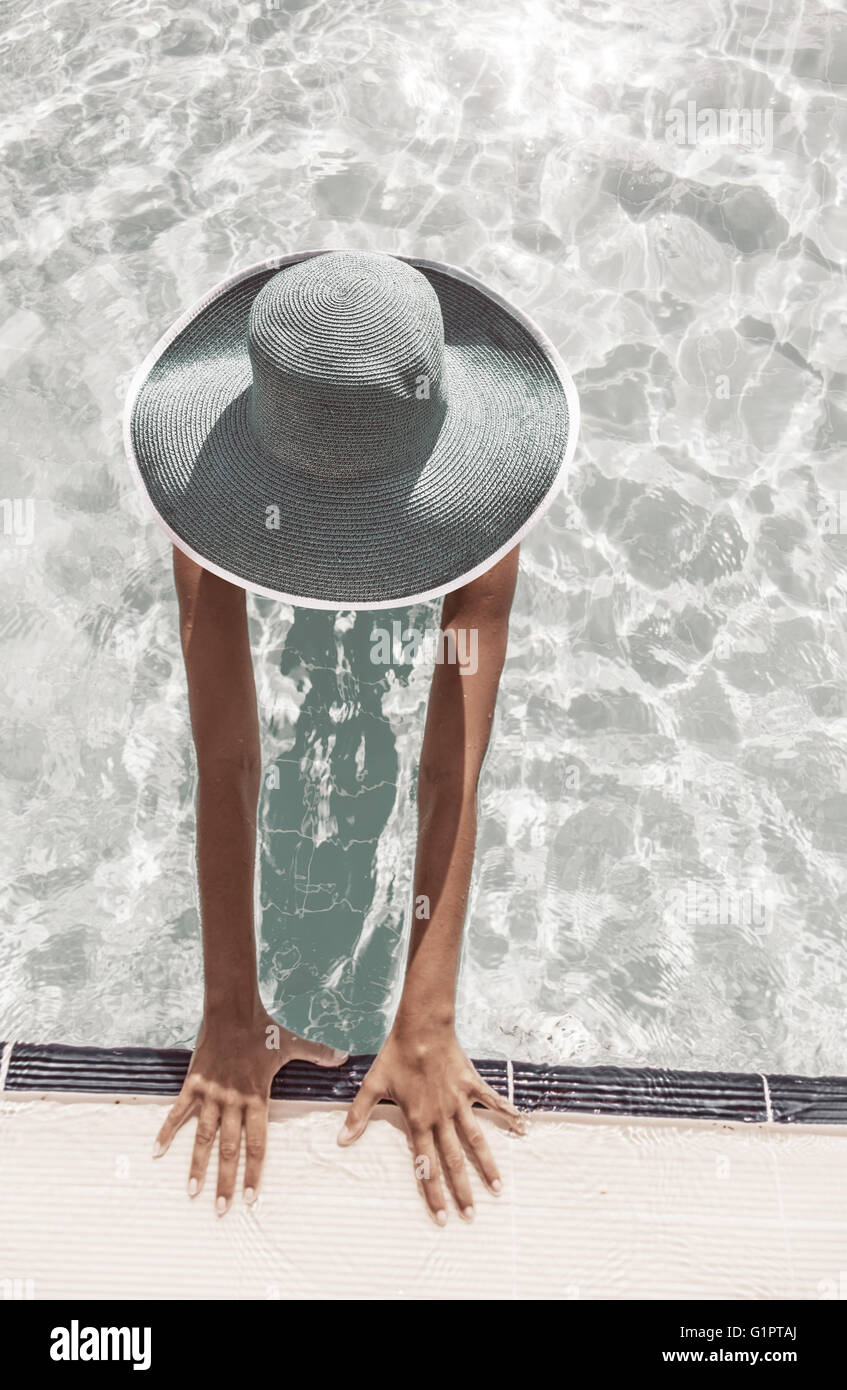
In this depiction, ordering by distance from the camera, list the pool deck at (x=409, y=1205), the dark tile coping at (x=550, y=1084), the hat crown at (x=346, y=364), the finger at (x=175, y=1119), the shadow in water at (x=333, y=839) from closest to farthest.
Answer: the hat crown at (x=346, y=364) → the pool deck at (x=409, y=1205) → the finger at (x=175, y=1119) → the dark tile coping at (x=550, y=1084) → the shadow in water at (x=333, y=839)

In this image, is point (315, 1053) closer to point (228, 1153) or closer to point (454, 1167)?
point (228, 1153)

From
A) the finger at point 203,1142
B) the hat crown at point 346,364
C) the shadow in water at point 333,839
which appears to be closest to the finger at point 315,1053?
the finger at point 203,1142

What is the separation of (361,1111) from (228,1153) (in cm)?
32

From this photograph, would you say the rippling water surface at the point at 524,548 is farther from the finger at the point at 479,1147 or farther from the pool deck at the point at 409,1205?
the finger at the point at 479,1147

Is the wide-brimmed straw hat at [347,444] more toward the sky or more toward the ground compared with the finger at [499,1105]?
more toward the sky

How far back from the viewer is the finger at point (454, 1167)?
2.78m

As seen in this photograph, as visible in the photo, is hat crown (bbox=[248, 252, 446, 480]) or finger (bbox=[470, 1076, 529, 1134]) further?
finger (bbox=[470, 1076, 529, 1134])

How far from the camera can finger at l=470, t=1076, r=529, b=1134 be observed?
2.88 meters

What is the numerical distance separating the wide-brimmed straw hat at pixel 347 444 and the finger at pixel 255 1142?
1279 millimetres

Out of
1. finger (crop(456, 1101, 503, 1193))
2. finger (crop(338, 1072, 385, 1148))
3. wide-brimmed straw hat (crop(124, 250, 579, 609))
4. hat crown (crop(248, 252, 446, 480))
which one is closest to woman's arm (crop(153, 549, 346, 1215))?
finger (crop(338, 1072, 385, 1148))

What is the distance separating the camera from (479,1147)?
2816 millimetres

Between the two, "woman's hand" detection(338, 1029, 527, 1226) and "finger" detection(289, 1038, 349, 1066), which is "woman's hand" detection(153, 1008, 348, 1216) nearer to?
"finger" detection(289, 1038, 349, 1066)

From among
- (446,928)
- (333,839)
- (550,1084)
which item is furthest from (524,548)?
(550,1084)

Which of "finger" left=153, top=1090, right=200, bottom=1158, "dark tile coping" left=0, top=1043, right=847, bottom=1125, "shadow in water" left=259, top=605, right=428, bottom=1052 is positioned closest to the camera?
"finger" left=153, top=1090, right=200, bottom=1158
